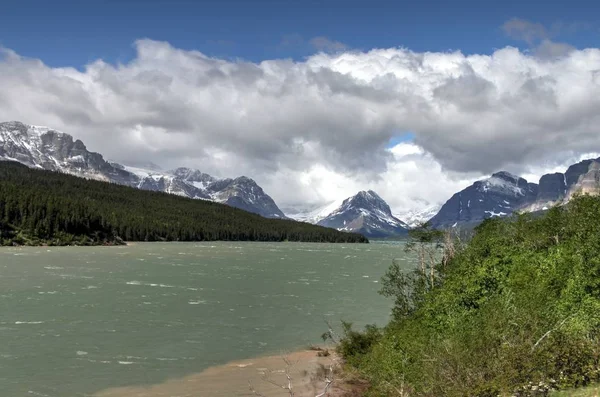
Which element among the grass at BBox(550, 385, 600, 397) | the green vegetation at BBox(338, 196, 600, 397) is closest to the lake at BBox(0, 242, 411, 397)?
the green vegetation at BBox(338, 196, 600, 397)

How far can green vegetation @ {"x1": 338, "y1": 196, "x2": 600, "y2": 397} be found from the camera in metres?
18.2

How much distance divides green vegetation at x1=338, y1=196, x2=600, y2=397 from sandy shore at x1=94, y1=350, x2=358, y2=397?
3499 mm

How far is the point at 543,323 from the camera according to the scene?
20953 mm

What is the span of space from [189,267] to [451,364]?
100961 mm

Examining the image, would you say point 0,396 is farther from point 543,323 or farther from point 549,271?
point 549,271

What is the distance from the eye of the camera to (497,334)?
65.3 ft

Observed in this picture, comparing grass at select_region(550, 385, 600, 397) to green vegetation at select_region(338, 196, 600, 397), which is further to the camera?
green vegetation at select_region(338, 196, 600, 397)

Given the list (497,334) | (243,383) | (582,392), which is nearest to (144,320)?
(243,383)

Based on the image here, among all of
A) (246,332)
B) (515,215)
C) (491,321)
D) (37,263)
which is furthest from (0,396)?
(37,263)

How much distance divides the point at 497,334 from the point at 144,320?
136 feet

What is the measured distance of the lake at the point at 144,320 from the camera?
1374 inches

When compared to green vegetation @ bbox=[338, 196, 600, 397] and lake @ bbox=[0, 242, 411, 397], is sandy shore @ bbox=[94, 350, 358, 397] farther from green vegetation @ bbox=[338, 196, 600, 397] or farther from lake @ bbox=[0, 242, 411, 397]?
green vegetation @ bbox=[338, 196, 600, 397]

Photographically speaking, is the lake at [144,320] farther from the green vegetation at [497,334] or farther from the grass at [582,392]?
the grass at [582,392]

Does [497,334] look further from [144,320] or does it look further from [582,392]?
[144,320]
